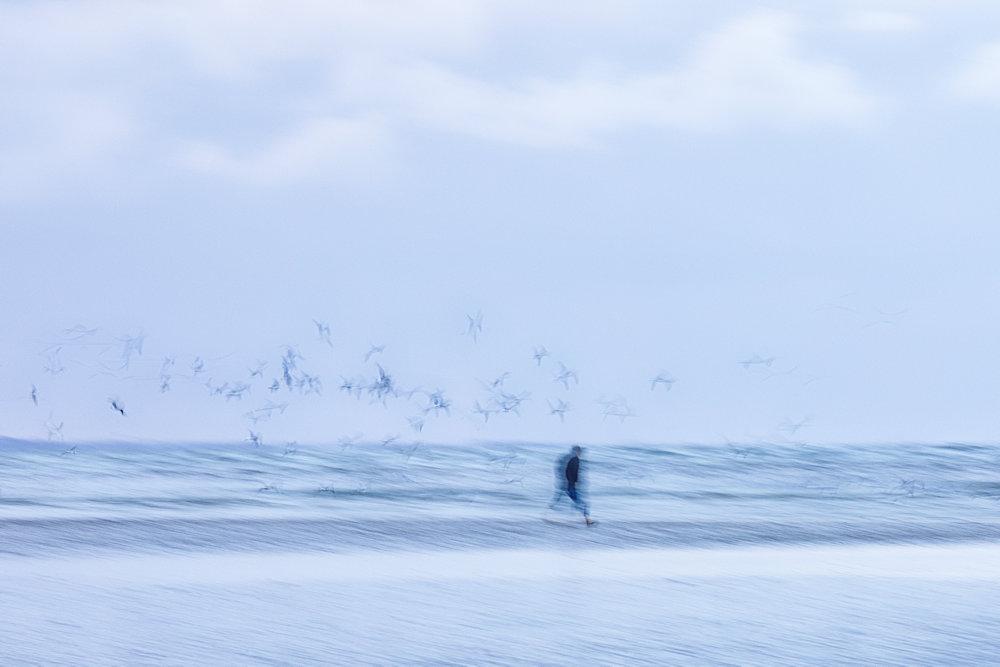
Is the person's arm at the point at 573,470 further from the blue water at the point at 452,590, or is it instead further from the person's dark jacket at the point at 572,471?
the blue water at the point at 452,590

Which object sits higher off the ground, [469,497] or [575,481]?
[575,481]

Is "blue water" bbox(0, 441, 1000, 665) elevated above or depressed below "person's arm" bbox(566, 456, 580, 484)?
below

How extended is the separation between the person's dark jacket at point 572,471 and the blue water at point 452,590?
84 centimetres

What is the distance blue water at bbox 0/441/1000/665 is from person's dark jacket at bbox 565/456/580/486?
84cm

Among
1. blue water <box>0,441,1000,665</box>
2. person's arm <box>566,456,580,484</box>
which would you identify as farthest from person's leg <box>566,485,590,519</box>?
blue water <box>0,441,1000,665</box>

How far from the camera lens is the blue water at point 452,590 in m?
9.43

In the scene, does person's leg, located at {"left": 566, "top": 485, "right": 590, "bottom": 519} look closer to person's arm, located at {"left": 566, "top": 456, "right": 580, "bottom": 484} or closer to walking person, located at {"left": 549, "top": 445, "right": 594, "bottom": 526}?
walking person, located at {"left": 549, "top": 445, "right": 594, "bottom": 526}

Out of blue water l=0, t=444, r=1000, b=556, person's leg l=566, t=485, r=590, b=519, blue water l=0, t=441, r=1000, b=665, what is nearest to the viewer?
blue water l=0, t=441, r=1000, b=665

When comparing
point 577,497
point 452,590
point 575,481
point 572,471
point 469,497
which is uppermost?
point 572,471

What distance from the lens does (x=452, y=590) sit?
41.7 feet

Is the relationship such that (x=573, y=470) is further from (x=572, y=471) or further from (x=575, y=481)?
(x=575, y=481)

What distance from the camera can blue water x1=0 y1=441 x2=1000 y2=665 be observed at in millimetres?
9430

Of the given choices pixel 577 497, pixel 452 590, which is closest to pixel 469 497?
pixel 577 497

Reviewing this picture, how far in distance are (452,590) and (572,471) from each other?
23.3ft
